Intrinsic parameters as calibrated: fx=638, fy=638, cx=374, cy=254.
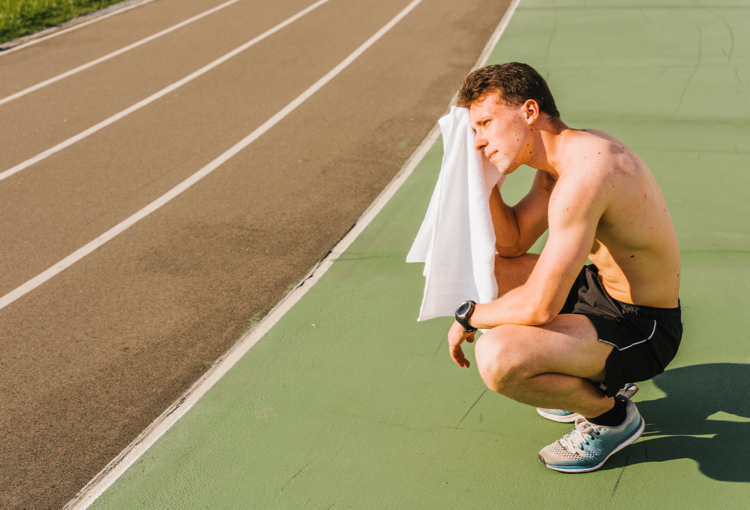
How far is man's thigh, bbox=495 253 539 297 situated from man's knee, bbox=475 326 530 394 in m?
0.60

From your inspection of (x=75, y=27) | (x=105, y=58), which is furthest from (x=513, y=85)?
(x=75, y=27)

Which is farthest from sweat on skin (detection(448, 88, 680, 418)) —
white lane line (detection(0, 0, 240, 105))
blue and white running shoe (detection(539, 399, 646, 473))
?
white lane line (detection(0, 0, 240, 105))

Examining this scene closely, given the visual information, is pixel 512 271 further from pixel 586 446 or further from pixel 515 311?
pixel 586 446

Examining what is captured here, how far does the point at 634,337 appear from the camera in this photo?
291 centimetres

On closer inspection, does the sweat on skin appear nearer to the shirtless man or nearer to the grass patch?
the shirtless man

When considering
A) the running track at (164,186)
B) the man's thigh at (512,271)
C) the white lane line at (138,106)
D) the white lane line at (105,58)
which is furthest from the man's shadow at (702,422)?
the white lane line at (105,58)

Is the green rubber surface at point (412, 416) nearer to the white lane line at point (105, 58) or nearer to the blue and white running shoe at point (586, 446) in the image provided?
the blue and white running shoe at point (586, 446)

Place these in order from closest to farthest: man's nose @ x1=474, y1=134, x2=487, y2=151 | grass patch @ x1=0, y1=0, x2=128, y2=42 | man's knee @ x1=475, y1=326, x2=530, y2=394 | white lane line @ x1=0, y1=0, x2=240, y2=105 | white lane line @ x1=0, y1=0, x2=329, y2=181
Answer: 1. man's knee @ x1=475, y1=326, x2=530, y2=394
2. man's nose @ x1=474, y1=134, x2=487, y2=151
3. white lane line @ x1=0, y1=0, x2=329, y2=181
4. white lane line @ x1=0, y1=0, x2=240, y2=105
5. grass patch @ x1=0, y1=0, x2=128, y2=42

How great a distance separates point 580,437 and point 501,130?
151 cm

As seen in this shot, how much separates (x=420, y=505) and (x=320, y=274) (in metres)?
2.42

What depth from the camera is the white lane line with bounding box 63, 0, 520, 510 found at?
3346 mm

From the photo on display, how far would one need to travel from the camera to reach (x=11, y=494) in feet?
11.0

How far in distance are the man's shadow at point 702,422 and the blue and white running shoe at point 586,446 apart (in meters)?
0.11

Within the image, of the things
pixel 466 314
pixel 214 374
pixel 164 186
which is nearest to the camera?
pixel 466 314
